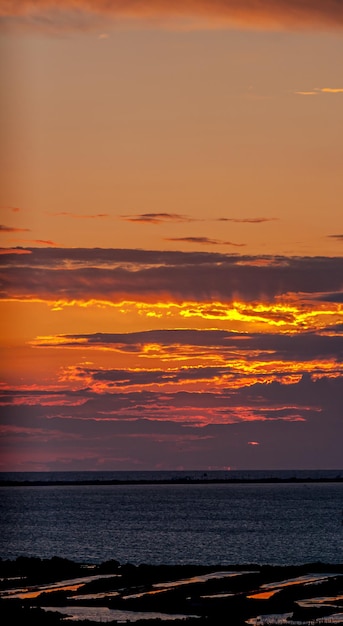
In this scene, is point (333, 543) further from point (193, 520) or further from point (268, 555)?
point (193, 520)

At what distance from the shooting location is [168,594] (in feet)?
218

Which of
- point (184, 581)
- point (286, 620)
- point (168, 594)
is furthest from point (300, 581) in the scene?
point (286, 620)

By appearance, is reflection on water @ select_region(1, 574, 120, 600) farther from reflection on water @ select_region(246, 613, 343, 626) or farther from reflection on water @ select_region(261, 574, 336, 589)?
reflection on water @ select_region(246, 613, 343, 626)

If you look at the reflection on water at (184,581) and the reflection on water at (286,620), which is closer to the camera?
the reflection on water at (286,620)

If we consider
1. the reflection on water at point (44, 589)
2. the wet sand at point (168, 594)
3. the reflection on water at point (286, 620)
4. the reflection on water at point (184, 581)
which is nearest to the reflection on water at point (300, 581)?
the wet sand at point (168, 594)

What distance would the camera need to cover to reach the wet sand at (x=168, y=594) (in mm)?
55844

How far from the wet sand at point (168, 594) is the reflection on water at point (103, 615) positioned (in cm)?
5

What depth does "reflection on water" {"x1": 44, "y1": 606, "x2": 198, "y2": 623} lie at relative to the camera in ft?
184

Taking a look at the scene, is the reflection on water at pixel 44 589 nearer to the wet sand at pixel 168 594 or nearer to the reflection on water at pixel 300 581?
the wet sand at pixel 168 594

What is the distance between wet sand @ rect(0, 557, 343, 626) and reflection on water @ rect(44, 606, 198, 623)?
49mm

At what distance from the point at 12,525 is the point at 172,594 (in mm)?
109777

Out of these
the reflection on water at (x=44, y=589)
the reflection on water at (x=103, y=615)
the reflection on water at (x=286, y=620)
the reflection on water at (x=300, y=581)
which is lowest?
the reflection on water at (x=286, y=620)

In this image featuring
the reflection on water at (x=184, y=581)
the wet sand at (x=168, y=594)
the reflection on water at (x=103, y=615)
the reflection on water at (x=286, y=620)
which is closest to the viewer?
the reflection on water at (x=286, y=620)

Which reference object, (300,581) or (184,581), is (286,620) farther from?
(184,581)
